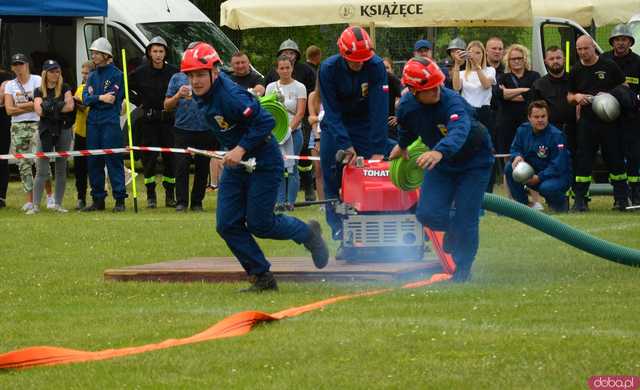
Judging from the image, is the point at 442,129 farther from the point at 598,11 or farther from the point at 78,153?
the point at 598,11

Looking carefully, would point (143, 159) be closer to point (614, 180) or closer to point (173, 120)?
point (173, 120)

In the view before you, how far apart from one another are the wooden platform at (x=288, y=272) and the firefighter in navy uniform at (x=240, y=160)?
2.26 ft

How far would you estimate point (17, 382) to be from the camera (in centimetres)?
733

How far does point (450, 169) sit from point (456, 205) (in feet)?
0.92

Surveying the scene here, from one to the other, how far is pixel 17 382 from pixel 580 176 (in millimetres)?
11406

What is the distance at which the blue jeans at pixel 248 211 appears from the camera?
404 inches

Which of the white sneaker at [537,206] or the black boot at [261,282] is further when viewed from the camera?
the white sneaker at [537,206]

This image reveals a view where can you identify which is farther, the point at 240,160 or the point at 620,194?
the point at 620,194

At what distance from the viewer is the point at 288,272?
441 inches

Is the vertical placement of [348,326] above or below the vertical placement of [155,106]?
below

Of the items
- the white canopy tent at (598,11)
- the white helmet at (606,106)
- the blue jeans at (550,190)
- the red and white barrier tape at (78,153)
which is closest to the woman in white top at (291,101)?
the red and white barrier tape at (78,153)

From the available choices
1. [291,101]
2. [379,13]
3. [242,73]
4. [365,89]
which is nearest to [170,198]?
[242,73]

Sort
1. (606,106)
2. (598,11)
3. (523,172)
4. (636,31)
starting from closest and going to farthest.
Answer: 1. (523,172)
2. (606,106)
3. (636,31)
4. (598,11)

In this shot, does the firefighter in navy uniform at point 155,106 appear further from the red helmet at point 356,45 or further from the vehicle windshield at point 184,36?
the red helmet at point 356,45
